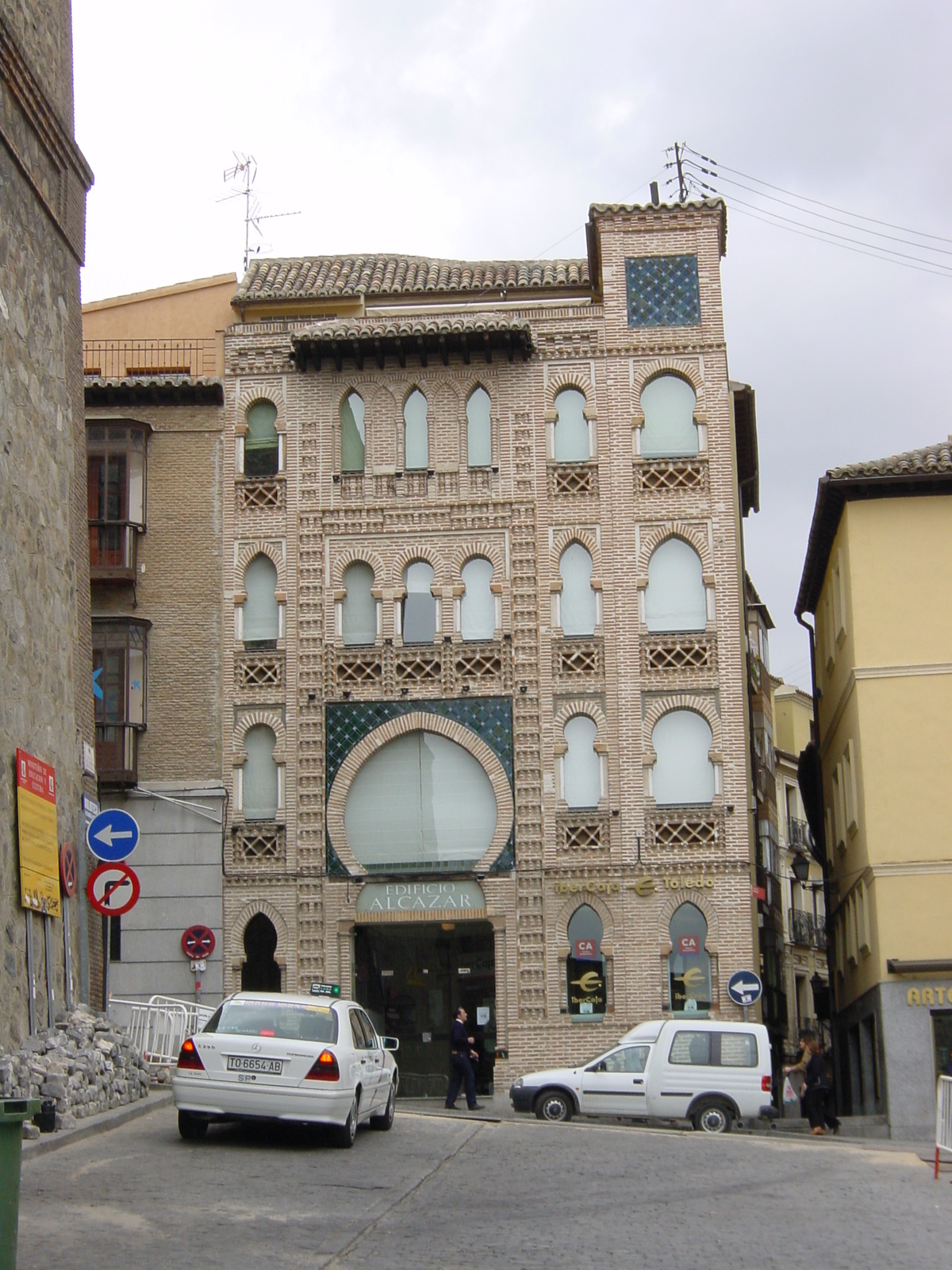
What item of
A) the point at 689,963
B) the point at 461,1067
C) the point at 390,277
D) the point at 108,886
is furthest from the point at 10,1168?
the point at 390,277

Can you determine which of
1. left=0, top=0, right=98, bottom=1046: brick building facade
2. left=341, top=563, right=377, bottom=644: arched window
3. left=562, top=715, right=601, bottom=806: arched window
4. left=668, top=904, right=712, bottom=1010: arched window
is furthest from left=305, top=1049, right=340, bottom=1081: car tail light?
left=341, top=563, right=377, bottom=644: arched window

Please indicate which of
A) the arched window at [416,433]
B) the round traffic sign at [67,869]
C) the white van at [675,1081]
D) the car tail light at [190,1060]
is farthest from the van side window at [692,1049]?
the arched window at [416,433]

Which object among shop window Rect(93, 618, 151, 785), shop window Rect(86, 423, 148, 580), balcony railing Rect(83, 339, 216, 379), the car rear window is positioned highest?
balcony railing Rect(83, 339, 216, 379)

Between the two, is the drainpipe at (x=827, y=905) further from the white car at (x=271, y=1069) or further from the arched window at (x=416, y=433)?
the white car at (x=271, y=1069)

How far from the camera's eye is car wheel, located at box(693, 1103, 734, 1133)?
951 inches

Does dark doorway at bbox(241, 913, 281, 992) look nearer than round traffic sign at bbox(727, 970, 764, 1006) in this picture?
No

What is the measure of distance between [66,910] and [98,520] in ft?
41.5

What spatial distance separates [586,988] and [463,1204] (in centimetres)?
1769

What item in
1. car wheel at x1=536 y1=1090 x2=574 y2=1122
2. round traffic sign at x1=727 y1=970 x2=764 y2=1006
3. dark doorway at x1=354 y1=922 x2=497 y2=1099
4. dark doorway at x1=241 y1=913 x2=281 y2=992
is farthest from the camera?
dark doorway at x1=354 y1=922 x2=497 y2=1099

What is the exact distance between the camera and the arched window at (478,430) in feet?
113

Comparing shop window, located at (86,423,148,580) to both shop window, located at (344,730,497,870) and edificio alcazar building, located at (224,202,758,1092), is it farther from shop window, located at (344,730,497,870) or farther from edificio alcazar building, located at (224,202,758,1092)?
shop window, located at (344,730,497,870)

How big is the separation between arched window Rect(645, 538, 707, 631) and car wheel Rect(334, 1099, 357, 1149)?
1685 centimetres

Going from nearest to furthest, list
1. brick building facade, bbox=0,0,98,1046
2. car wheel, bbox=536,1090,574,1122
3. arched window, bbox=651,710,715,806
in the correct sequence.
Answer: brick building facade, bbox=0,0,98,1046 → car wheel, bbox=536,1090,574,1122 → arched window, bbox=651,710,715,806

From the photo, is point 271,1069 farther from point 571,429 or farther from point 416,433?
point 571,429
